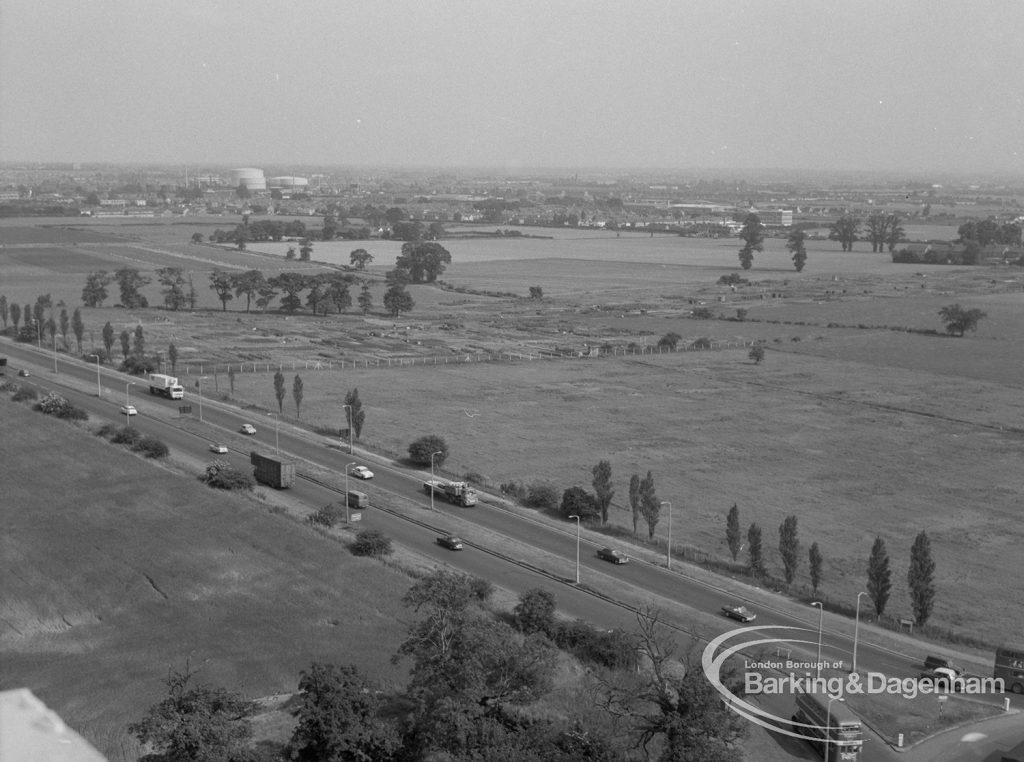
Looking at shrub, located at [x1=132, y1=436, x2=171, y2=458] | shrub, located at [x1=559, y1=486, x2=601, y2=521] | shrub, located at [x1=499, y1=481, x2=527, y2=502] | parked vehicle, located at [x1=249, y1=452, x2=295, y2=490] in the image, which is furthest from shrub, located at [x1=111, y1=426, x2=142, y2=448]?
shrub, located at [x1=559, y1=486, x2=601, y2=521]

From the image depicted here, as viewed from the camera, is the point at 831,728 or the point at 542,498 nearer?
the point at 831,728

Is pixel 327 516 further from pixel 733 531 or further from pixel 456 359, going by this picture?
pixel 456 359

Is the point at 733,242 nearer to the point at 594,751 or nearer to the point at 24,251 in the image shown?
the point at 24,251

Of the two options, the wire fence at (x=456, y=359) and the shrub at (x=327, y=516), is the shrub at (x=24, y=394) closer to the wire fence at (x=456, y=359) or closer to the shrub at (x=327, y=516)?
the wire fence at (x=456, y=359)

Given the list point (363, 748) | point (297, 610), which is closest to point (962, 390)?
point (297, 610)

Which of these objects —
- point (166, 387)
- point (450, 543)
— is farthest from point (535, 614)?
point (166, 387)

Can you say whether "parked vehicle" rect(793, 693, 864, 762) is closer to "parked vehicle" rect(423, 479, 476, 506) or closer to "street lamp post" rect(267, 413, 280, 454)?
"parked vehicle" rect(423, 479, 476, 506)
